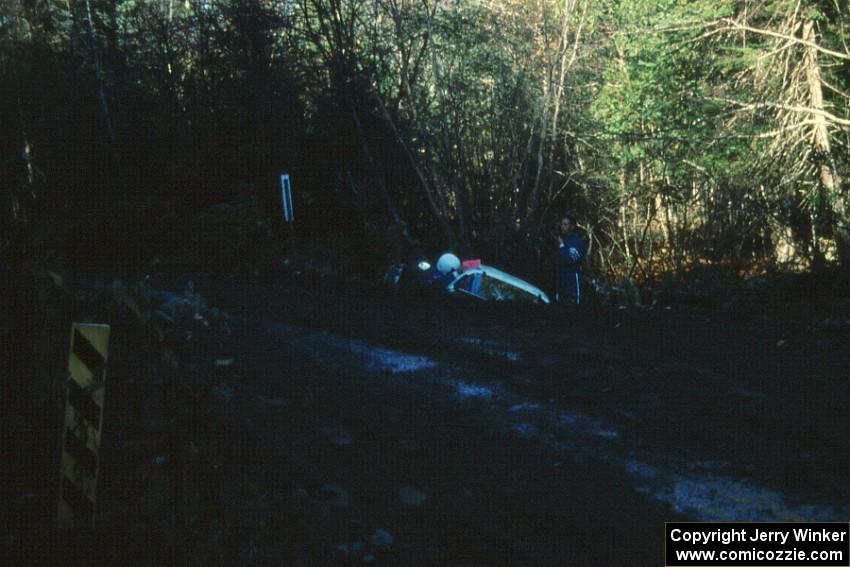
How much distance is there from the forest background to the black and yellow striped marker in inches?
544

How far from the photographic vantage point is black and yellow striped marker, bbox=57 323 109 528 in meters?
4.84

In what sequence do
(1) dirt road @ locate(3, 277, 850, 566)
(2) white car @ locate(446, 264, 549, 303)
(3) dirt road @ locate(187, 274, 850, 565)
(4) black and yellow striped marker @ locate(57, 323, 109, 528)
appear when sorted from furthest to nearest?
(2) white car @ locate(446, 264, 549, 303)
(3) dirt road @ locate(187, 274, 850, 565)
(1) dirt road @ locate(3, 277, 850, 566)
(4) black and yellow striped marker @ locate(57, 323, 109, 528)

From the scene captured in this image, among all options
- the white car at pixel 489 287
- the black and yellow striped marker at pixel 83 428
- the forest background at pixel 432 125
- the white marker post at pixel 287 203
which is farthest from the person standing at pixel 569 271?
the black and yellow striped marker at pixel 83 428

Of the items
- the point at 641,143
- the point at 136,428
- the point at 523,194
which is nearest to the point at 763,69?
the point at 641,143

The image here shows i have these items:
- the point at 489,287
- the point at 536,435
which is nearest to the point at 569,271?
the point at 489,287

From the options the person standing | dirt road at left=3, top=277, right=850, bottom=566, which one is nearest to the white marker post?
the person standing

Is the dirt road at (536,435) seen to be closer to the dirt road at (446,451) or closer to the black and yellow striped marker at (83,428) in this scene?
the dirt road at (446,451)

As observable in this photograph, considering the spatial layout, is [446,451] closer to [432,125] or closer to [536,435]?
[536,435]

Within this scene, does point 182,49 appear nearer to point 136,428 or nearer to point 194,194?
point 194,194

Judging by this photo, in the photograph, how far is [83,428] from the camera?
4.87 m

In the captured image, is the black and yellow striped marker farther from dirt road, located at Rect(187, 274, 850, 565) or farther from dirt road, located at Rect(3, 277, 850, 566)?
dirt road, located at Rect(187, 274, 850, 565)

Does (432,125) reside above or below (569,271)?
above

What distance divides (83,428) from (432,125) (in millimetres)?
15691

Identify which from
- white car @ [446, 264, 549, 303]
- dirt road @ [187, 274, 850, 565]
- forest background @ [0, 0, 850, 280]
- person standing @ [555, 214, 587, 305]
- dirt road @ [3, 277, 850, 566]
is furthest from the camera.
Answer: forest background @ [0, 0, 850, 280]
